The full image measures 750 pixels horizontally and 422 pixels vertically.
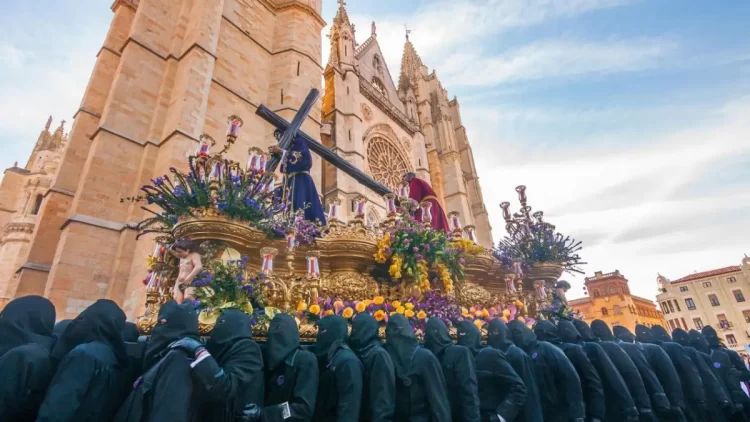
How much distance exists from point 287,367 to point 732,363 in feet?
25.3

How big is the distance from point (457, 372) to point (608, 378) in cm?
210

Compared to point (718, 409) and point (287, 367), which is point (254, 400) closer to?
point (287, 367)

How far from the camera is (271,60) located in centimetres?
1460

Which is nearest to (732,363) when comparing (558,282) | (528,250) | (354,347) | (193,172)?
(558,282)

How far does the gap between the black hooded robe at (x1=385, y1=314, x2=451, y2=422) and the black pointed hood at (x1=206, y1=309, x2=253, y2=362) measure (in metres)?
1.44

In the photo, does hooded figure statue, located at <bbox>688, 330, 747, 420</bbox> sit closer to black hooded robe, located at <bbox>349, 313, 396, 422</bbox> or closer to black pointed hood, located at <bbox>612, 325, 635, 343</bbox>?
black pointed hood, located at <bbox>612, 325, 635, 343</bbox>

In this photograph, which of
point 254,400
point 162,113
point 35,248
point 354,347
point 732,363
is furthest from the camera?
point 162,113

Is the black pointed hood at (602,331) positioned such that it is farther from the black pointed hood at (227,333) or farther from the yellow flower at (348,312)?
the black pointed hood at (227,333)

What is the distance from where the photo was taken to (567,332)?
437 centimetres

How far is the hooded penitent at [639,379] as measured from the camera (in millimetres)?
4207

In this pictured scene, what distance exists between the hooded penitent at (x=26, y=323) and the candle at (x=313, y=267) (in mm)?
2440

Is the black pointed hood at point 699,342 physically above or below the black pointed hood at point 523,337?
below

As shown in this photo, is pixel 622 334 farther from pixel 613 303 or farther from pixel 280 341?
pixel 613 303

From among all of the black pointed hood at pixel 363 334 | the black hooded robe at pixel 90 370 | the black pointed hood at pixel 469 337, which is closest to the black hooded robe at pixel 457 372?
the black pointed hood at pixel 469 337
